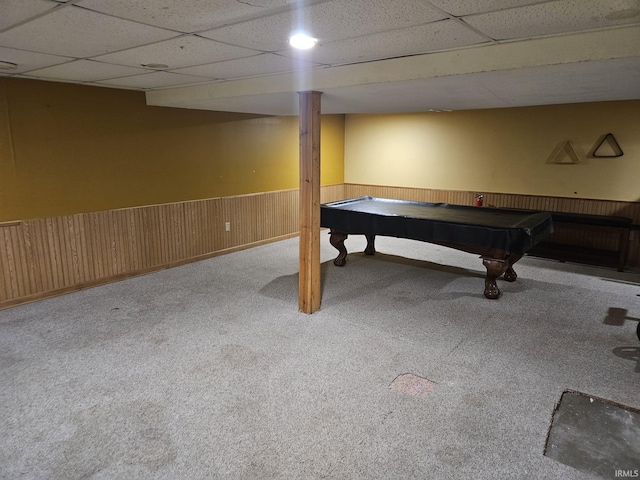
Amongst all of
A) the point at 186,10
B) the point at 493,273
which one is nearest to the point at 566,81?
the point at 493,273

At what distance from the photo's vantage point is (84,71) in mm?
3324

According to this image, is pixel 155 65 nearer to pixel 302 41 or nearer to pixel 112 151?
pixel 302 41

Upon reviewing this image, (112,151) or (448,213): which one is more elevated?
(112,151)

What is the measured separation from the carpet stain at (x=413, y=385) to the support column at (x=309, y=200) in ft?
4.03

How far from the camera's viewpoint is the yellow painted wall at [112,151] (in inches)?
151

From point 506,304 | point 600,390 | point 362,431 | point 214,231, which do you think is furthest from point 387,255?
point 362,431

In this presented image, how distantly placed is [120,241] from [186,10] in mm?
3475

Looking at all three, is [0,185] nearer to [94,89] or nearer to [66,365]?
[94,89]

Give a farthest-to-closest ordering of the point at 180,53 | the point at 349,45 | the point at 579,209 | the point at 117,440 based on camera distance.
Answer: the point at 579,209
the point at 180,53
the point at 349,45
the point at 117,440

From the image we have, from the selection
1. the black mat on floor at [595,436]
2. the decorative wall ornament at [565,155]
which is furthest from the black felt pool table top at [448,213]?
the black mat on floor at [595,436]

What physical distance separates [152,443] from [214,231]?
3.79m

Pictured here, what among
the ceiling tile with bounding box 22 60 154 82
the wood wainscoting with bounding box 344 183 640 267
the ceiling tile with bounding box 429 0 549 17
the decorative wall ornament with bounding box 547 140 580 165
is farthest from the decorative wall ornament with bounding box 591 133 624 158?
the ceiling tile with bounding box 22 60 154 82

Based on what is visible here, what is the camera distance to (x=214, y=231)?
568cm

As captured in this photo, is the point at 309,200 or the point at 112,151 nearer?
the point at 309,200
